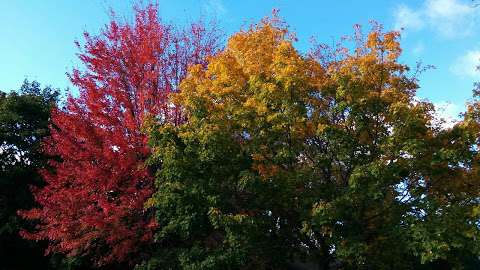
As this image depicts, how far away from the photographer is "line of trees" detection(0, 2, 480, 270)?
14.6 metres

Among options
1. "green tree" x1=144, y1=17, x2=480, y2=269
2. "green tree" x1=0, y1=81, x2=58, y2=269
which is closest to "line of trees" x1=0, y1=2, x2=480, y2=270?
"green tree" x1=144, y1=17, x2=480, y2=269

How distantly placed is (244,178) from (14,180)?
15.5 metres

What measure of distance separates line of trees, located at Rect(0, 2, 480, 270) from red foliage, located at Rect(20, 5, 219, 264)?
0.28 feet

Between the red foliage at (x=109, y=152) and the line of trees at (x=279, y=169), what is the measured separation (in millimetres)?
87

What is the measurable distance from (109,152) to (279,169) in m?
7.25

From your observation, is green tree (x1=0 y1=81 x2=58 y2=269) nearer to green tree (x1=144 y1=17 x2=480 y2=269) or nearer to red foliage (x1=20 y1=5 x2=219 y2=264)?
red foliage (x1=20 y1=5 x2=219 y2=264)

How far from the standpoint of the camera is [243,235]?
14.8m

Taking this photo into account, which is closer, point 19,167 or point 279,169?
point 279,169

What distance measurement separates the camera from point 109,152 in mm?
18438

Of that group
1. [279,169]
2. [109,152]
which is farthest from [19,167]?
[279,169]

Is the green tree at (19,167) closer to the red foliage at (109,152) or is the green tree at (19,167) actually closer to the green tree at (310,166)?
the red foliage at (109,152)

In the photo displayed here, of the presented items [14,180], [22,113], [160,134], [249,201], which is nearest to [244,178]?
[249,201]

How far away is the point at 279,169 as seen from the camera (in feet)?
51.5

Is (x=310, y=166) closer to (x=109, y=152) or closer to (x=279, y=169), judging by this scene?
(x=279, y=169)
